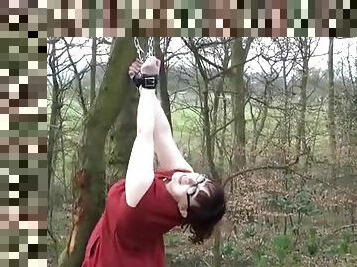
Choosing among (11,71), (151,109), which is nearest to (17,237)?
(11,71)

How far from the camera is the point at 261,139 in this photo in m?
5.02

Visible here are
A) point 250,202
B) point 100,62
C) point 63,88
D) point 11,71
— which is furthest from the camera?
point 250,202

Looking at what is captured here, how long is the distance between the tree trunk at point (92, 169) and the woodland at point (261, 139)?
4.91 feet

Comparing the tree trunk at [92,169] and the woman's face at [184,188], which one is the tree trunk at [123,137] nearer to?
the tree trunk at [92,169]

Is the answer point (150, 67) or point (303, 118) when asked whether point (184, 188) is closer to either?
point (150, 67)

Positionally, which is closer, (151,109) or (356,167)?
(151,109)

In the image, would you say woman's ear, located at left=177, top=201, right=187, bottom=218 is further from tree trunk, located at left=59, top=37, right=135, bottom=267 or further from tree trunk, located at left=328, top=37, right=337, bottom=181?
tree trunk, located at left=328, top=37, right=337, bottom=181

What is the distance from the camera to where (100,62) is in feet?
12.4

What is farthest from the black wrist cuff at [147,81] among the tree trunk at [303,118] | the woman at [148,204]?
the tree trunk at [303,118]

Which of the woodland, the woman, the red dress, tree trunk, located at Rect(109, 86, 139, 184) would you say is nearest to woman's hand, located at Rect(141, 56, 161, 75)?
the woman

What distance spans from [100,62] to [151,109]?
8.06 feet

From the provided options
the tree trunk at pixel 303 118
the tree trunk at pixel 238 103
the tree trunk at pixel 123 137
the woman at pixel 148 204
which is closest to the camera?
the woman at pixel 148 204

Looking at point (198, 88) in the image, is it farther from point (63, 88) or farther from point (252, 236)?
point (252, 236)

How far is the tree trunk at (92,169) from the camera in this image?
2.29 meters
